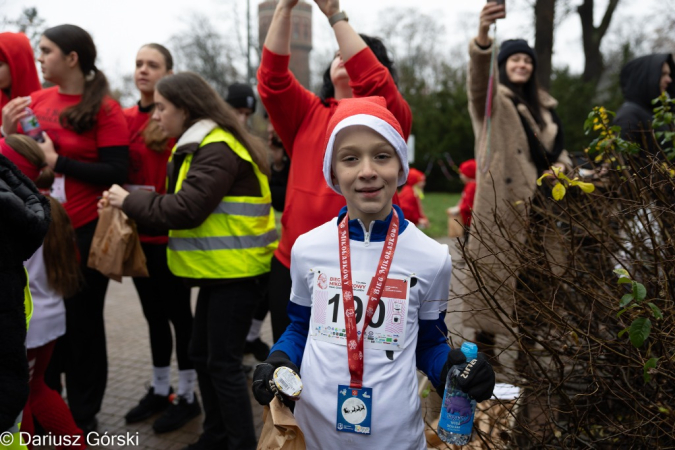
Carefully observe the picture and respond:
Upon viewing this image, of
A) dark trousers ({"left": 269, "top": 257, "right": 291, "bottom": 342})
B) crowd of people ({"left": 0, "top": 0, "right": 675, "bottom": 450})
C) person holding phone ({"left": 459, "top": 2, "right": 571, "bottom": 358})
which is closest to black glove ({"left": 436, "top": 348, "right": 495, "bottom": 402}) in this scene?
crowd of people ({"left": 0, "top": 0, "right": 675, "bottom": 450})

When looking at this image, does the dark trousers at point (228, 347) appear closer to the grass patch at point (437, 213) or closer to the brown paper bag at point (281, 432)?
the brown paper bag at point (281, 432)

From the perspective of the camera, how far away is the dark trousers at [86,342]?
3.52 m

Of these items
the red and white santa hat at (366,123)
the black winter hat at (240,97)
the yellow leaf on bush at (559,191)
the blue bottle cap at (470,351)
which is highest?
the red and white santa hat at (366,123)

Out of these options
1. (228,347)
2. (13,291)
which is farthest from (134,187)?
(13,291)

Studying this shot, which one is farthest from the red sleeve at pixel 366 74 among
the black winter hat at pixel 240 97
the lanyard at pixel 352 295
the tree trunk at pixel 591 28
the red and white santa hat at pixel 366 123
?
the tree trunk at pixel 591 28

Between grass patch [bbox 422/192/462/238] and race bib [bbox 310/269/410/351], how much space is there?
33.5ft

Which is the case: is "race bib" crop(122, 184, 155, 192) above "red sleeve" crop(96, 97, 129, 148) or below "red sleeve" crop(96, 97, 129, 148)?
below

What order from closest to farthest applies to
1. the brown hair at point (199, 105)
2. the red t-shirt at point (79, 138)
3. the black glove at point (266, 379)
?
1. the black glove at point (266, 379)
2. the brown hair at point (199, 105)
3. the red t-shirt at point (79, 138)

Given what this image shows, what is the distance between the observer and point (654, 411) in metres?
1.85

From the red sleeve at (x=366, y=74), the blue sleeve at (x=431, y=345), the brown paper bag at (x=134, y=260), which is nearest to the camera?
the blue sleeve at (x=431, y=345)

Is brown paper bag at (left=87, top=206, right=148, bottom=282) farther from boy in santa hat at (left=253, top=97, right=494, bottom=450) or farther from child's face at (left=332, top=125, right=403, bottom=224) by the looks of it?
child's face at (left=332, top=125, right=403, bottom=224)

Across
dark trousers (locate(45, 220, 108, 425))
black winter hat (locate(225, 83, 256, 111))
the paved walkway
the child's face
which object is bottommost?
the paved walkway

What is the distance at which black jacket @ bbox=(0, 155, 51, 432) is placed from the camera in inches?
75.3

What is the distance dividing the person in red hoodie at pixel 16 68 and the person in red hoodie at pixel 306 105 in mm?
2209
